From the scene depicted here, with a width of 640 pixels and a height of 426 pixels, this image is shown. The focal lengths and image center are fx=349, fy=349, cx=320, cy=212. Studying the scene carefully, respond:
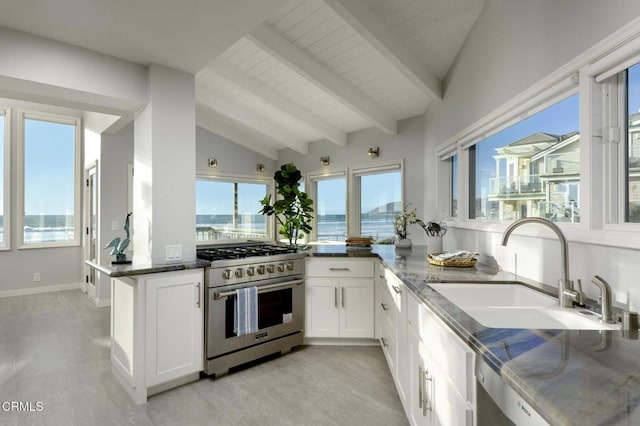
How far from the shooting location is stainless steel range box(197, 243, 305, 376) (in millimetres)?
2725

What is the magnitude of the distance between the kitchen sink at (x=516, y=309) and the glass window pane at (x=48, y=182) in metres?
6.21

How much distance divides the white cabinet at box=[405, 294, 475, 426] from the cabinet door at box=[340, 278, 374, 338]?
4.10 feet

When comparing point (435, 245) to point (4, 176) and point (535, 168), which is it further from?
point (4, 176)


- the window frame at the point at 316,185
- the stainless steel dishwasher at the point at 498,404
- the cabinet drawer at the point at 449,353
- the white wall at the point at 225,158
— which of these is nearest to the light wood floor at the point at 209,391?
the cabinet drawer at the point at 449,353

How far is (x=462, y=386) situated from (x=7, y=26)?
10.2 ft

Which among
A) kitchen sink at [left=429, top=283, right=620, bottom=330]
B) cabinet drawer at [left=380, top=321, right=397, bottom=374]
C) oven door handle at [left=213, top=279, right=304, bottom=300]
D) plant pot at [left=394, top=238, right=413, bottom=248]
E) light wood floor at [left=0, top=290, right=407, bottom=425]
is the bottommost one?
light wood floor at [left=0, top=290, right=407, bottom=425]

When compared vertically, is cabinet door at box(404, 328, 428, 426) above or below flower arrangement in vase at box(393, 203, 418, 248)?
below

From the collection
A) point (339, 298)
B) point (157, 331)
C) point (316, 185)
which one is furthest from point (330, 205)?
point (157, 331)

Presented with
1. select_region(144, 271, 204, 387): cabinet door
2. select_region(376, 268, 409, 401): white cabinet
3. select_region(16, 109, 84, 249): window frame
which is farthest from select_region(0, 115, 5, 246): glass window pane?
select_region(376, 268, 409, 401): white cabinet

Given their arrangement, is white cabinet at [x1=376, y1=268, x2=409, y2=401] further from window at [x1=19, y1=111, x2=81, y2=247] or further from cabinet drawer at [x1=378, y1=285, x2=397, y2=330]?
window at [x1=19, y1=111, x2=81, y2=247]

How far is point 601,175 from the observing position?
4.83 ft

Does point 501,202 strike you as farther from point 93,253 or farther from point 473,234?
point 93,253

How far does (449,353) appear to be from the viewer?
133 cm

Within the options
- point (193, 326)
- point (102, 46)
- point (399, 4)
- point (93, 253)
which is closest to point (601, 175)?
point (399, 4)
